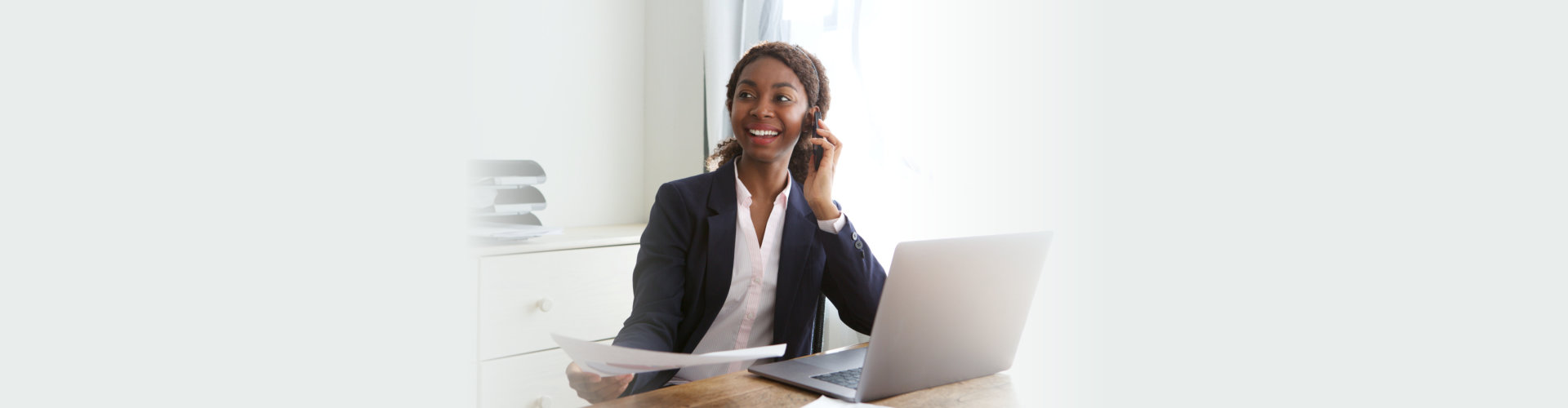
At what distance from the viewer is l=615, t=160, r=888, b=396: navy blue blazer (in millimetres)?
→ 1303

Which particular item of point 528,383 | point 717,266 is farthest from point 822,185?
point 528,383

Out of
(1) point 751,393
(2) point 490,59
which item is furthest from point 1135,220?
(2) point 490,59

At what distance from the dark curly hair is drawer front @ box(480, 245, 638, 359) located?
58cm

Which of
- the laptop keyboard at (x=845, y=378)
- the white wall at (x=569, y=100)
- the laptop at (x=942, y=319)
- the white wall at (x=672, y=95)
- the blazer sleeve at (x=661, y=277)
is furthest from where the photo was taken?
the white wall at (x=672, y=95)

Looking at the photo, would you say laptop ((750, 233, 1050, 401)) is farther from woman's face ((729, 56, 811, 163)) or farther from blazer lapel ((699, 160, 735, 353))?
woman's face ((729, 56, 811, 163))

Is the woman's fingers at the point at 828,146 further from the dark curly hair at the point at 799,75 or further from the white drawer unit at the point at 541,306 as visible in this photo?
the white drawer unit at the point at 541,306

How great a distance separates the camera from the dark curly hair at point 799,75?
1.42 meters

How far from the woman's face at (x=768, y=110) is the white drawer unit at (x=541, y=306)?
28.2 inches

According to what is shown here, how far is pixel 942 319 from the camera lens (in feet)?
3.08

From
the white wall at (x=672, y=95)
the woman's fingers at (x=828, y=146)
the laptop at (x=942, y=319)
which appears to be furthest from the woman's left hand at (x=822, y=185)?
the white wall at (x=672, y=95)

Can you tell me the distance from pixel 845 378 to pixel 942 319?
0.16 metres

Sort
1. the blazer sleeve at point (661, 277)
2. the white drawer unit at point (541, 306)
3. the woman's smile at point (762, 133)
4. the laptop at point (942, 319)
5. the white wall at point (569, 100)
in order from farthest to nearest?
the white wall at point (569, 100) → the white drawer unit at point (541, 306) → the woman's smile at point (762, 133) → the blazer sleeve at point (661, 277) → the laptop at point (942, 319)

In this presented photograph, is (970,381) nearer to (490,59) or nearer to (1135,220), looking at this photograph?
(1135,220)

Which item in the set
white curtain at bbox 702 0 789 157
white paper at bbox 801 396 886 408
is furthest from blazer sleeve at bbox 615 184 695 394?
white curtain at bbox 702 0 789 157
